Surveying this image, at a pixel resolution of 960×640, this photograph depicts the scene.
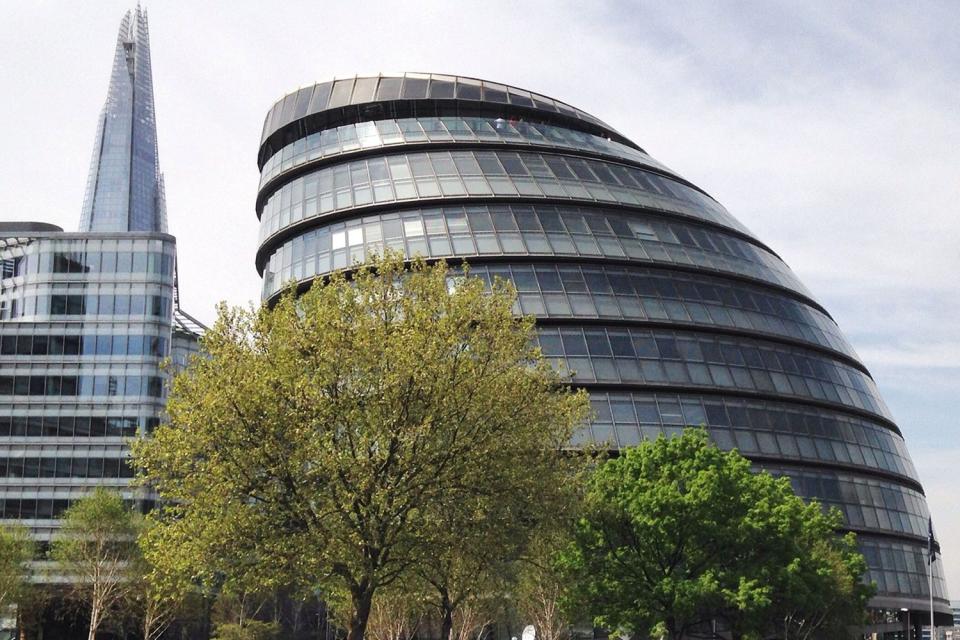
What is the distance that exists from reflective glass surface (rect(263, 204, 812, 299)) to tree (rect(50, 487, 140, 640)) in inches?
1114

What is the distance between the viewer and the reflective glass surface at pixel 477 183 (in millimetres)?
73250

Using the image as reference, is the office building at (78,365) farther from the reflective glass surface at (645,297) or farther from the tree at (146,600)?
the reflective glass surface at (645,297)

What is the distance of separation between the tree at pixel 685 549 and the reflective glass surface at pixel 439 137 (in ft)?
109

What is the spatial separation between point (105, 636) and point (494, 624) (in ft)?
202

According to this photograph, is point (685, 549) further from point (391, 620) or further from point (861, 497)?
point (861, 497)

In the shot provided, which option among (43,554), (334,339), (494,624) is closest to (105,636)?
(43,554)

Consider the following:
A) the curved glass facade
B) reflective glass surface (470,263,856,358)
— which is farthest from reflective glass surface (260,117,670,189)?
reflective glass surface (470,263,856,358)

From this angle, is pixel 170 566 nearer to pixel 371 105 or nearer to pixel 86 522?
pixel 371 105

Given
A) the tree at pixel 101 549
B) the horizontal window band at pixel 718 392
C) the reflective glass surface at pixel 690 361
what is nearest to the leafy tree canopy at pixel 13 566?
the tree at pixel 101 549

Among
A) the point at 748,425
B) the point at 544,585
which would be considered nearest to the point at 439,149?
the point at 748,425

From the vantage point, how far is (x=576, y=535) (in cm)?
4884

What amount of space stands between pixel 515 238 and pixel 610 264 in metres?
6.21

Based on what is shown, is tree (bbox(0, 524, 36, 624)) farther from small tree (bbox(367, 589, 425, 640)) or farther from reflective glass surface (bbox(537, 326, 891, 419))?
reflective glass surface (bbox(537, 326, 891, 419))

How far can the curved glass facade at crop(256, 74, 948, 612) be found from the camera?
67.9 metres
